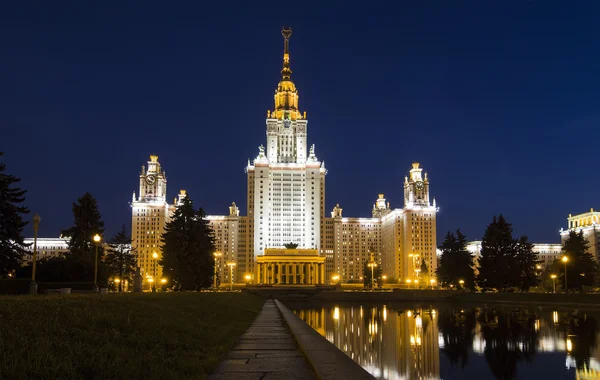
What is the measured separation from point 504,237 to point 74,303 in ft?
290

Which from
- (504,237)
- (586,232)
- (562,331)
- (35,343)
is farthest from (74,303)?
(586,232)

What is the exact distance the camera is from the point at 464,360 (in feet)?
83.9

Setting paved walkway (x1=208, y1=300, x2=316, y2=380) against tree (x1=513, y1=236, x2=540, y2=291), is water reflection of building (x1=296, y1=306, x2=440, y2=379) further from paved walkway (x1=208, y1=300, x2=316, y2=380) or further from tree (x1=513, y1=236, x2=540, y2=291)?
tree (x1=513, y1=236, x2=540, y2=291)

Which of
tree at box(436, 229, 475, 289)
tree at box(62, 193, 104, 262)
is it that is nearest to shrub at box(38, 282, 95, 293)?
tree at box(62, 193, 104, 262)

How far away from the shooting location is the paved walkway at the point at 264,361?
1459 centimetres

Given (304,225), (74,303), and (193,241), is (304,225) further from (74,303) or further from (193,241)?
(74,303)

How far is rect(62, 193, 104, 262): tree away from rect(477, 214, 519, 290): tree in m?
62.5

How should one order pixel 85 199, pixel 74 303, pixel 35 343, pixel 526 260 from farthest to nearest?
pixel 526 260, pixel 85 199, pixel 74 303, pixel 35 343

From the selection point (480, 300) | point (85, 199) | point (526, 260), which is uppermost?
point (85, 199)

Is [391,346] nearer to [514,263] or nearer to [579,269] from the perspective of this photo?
[514,263]

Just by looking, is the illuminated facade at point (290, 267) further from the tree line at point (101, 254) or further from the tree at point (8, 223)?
the tree at point (8, 223)

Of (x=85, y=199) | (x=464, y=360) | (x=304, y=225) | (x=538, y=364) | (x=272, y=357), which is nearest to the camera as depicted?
(x=272, y=357)

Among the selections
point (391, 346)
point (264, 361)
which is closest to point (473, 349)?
point (391, 346)

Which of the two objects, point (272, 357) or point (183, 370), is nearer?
point (183, 370)
